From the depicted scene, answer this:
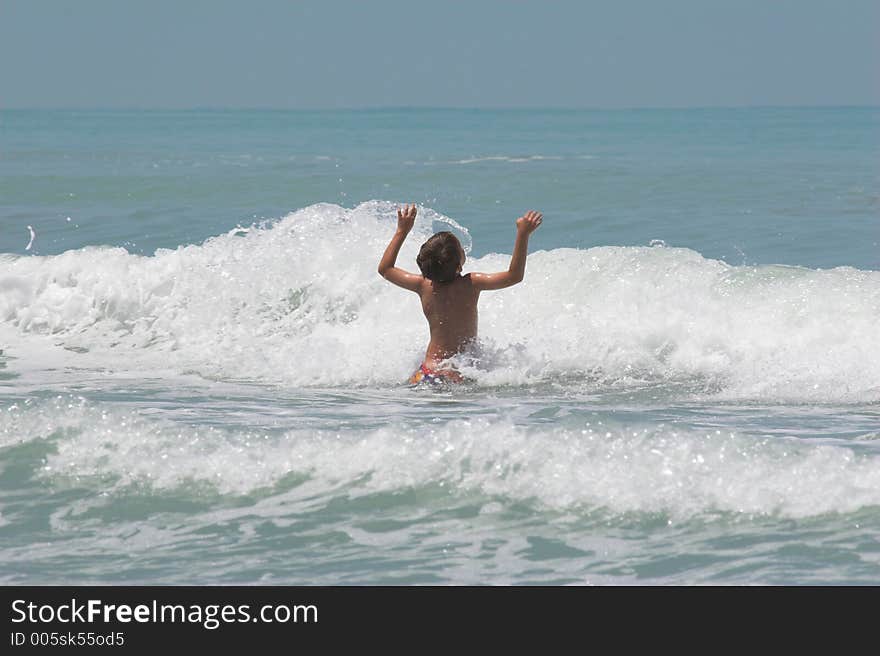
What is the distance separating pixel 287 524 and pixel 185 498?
0.58 meters

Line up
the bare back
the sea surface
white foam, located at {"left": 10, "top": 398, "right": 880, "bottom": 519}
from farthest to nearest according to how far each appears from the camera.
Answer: the bare back
white foam, located at {"left": 10, "top": 398, "right": 880, "bottom": 519}
the sea surface

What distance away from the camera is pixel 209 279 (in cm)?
1153

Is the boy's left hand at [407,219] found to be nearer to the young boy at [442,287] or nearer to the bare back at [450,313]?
the young boy at [442,287]

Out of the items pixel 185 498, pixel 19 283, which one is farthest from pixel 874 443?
pixel 19 283

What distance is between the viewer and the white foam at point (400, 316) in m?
8.95

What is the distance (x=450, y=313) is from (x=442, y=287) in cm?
18

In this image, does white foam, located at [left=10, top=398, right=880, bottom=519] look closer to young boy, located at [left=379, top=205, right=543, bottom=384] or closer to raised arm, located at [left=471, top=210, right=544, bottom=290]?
raised arm, located at [left=471, top=210, right=544, bottom=290]

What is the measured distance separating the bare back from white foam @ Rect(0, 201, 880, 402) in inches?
9.2

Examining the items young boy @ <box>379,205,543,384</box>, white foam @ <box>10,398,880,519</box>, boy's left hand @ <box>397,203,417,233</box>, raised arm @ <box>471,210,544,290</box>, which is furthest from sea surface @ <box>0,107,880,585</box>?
boy's left hand @ <box>397,203,417,233</box>

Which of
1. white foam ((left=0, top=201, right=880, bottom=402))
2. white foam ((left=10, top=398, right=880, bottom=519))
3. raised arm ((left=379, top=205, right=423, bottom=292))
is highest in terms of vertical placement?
raised arm ((left=379, top=205, right=423, bottom=292))

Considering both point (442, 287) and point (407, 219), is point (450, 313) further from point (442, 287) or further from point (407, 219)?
point (407, 219)

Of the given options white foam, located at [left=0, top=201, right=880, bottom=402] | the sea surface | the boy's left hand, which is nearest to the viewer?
the sea surface

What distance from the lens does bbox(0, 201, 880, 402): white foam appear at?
29.3ft

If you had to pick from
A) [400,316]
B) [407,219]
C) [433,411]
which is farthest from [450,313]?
[400,316]
